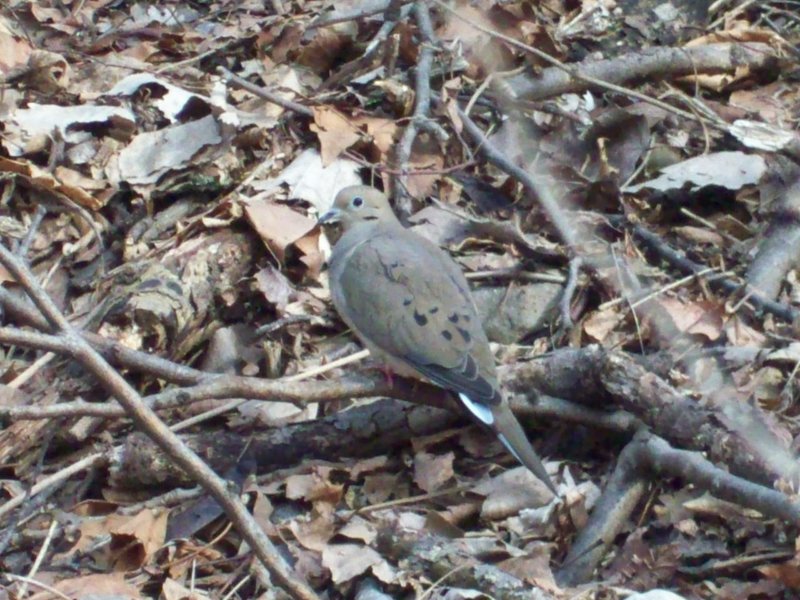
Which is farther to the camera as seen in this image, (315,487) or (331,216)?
(331,216)

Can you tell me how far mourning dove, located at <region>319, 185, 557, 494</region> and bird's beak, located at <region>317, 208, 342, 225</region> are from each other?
80mm

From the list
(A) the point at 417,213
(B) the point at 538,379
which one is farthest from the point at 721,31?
(B) the point at 538,379

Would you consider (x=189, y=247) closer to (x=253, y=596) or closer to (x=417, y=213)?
(x=417, y=213)

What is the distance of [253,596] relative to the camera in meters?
3.98

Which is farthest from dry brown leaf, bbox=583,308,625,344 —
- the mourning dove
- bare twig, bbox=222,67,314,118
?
bare twig, bbox=222,67,314,118

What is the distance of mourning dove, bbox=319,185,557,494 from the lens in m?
3.98

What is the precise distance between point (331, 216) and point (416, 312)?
0.89 m

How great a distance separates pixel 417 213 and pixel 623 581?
2.28m

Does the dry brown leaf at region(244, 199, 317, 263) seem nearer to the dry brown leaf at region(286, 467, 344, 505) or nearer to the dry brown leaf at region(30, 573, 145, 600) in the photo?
the dry brown leaf at region(286, 467, 344, 505)

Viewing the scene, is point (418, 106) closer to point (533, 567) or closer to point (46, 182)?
point (46, 182)

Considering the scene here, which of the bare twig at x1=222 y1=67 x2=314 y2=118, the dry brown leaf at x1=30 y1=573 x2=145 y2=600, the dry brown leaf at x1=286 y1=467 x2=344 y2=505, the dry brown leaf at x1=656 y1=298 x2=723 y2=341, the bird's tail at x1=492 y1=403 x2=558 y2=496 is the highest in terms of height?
the bare twig at x1=222 y1=67 x2=314 y2=118

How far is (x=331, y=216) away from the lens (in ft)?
16.9

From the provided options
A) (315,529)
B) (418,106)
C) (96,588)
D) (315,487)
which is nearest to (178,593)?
(96,588)

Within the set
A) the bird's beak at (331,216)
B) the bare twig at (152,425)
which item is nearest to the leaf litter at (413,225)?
the bird's beak at (331,216)
